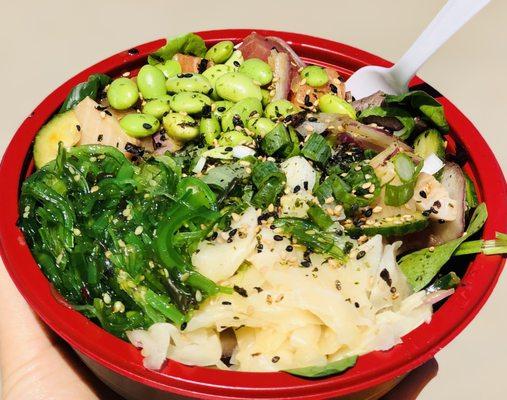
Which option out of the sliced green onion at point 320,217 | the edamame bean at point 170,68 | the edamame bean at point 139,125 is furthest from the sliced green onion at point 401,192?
the edamame bean at point 170,68

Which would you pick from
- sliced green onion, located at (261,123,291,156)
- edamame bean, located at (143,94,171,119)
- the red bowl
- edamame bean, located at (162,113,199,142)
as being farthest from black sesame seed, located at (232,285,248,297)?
edamame bean, located at (143,94,171,119)

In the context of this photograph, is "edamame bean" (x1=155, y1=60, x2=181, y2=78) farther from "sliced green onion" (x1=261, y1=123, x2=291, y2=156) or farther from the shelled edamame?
"sliced green onion" (x1=261, y1=123, x2=291, y2=156)

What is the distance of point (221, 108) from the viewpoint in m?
2.47

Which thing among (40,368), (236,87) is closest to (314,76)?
(236,87)

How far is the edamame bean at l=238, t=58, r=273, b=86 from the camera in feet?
8.42

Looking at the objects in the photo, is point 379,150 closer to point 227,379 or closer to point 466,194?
point 466,194

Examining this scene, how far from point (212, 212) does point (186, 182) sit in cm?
16

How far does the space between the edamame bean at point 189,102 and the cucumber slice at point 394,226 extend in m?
0.69

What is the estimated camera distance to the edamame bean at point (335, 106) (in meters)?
2.49

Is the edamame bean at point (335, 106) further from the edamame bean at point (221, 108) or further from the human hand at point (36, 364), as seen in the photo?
the human hand at point (36, 364)

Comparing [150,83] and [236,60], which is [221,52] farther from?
[150,83]

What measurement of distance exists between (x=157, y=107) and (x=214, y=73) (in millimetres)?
289

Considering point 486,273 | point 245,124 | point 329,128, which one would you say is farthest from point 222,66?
point 486,273

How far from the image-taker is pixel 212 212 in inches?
80.0
